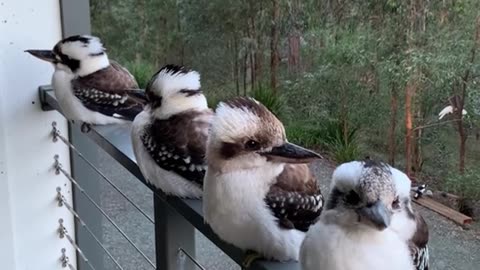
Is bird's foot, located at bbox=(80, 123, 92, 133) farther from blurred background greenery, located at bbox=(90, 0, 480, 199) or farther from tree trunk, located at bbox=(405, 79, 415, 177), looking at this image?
tree trunk, located at bbox=(405, 79, 415, 177)

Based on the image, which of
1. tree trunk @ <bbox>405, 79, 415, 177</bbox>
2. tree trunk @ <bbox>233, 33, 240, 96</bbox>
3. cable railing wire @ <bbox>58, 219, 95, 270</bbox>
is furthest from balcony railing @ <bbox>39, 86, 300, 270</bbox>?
tree trunk @ <bbox>405, 79, 415, 177</bbox>

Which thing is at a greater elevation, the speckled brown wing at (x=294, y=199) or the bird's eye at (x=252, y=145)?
the bird's eye at (x=252, y=145)

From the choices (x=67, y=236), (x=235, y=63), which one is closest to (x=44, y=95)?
(x=67, y=236)

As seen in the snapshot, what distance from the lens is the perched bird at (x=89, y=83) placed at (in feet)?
4.38

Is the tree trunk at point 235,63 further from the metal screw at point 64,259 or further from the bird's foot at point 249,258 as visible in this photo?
the metal screw at point 64,259

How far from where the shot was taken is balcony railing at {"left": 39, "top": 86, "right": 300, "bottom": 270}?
88cm

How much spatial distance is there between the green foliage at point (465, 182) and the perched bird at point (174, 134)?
1.11 feet

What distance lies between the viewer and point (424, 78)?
3.45 feet

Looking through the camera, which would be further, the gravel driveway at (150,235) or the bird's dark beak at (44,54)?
the bird's dark beak at (44,54)

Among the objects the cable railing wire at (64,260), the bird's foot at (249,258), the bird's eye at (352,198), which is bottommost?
the cable railing wire at (64,260)

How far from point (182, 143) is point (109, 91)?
429 mm

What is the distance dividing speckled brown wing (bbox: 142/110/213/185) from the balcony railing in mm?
44

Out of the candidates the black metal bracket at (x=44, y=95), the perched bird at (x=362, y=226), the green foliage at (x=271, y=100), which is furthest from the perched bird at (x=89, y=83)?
the perched bird at (x=362, y=226)

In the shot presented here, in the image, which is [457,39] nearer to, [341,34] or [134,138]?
[341,34]
